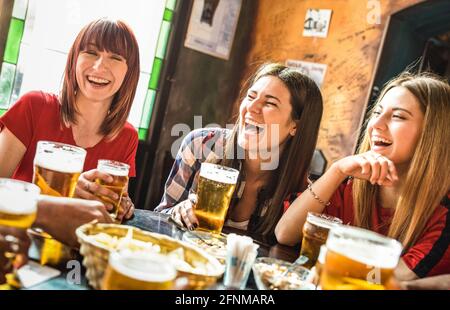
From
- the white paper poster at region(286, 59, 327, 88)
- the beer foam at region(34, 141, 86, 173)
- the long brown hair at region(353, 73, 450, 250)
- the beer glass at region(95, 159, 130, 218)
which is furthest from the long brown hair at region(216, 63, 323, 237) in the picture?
the white paper poster at region(286, 59, 327, 88)

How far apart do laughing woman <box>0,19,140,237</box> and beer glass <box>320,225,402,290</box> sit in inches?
58.8

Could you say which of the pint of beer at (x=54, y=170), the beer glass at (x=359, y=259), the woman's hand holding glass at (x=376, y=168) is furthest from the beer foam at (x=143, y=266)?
the woman's hand holding glass at (x=376, y=168)

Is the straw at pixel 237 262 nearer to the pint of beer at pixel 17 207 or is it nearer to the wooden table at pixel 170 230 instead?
the wooden table at pixel 170 230

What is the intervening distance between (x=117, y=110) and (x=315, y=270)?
1.44 metres

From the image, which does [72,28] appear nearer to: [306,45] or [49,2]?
[49,2]

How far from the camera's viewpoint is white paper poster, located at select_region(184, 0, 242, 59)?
4693mm

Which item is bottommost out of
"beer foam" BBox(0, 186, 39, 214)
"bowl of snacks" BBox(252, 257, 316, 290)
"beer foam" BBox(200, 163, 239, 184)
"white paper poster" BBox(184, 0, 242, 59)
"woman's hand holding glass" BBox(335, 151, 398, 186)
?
"bowl of snacks" BBox(252, 257, 316, 290)

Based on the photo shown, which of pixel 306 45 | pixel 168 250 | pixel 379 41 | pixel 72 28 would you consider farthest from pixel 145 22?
pixel 168 250

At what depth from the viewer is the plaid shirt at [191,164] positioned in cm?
220

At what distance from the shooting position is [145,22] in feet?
14.7

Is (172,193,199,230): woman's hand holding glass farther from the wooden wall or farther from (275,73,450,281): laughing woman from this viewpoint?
the wooden wall

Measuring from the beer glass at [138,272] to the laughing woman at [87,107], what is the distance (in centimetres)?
133

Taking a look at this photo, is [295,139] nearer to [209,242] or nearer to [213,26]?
[209,242]

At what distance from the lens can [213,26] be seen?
485 cm
